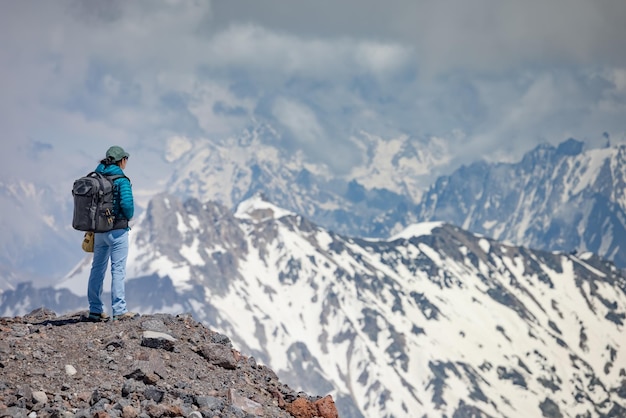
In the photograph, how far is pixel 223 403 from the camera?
2139cm

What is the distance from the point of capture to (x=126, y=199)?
1016 inches

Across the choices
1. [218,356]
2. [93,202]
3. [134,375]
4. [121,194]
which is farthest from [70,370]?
[121,194]

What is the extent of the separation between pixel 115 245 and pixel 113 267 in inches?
36.0

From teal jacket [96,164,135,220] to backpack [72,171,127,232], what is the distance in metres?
0.15

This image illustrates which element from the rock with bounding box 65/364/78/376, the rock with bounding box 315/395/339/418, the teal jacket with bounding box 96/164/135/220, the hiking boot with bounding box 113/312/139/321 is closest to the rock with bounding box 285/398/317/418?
the rock with bounding box 315/395/339/418

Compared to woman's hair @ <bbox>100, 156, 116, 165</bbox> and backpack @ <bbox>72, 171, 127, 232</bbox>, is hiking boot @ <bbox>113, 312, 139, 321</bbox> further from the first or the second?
woman's hair @ <bbox>100, 156, 116, 165</bbox>

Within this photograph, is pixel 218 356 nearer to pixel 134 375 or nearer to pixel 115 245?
pixel 134 375

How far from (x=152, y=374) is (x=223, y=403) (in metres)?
1.99

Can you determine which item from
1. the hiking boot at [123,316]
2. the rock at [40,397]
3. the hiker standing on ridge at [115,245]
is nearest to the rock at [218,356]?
the hiking boot at [123,316]

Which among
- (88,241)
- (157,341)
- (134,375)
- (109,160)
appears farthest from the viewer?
(88,241)

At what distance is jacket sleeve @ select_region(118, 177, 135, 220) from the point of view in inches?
1013

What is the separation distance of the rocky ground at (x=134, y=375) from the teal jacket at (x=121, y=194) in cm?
333

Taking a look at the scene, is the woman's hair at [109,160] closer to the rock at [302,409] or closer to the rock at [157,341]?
the rock at [157,341]

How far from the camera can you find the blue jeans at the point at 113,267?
87.8 ft
